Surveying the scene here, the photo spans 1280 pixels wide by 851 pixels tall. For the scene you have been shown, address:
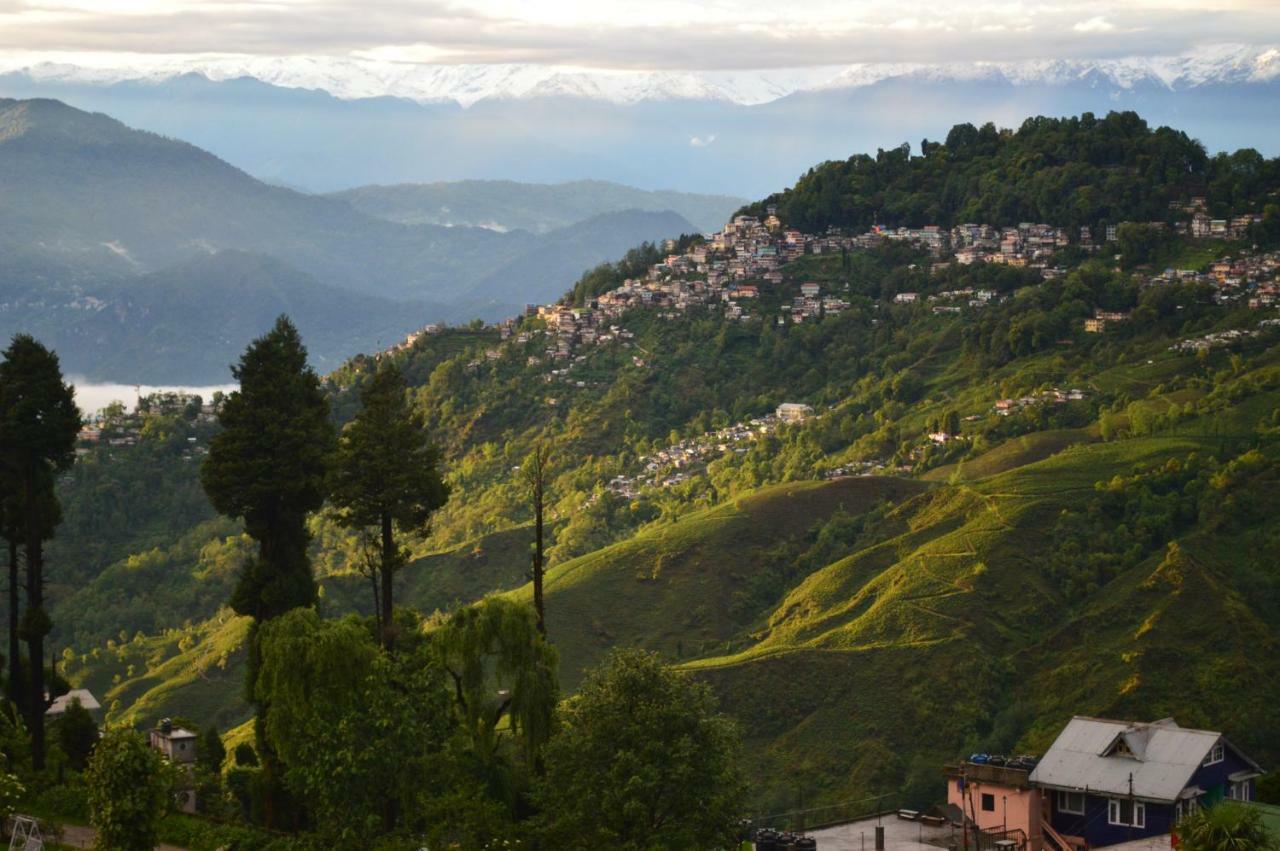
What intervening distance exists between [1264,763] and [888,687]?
13.2 m

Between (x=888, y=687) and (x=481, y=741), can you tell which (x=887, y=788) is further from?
(x=481, y=741)

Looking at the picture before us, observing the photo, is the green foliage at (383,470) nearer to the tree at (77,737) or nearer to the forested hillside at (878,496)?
the tree at (77,737)

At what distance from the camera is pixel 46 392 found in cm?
4369

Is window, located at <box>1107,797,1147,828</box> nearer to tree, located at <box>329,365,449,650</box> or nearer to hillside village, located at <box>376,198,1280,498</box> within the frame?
tree, located at <box>329,365,449,650</box>

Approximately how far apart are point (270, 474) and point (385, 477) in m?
2.84

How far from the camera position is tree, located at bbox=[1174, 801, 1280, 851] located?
102 feet

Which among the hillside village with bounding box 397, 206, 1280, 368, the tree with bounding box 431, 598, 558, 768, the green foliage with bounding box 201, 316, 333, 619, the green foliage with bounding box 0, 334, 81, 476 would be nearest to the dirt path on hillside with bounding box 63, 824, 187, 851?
the green foliage with bounding box 201, 316, 333, 619

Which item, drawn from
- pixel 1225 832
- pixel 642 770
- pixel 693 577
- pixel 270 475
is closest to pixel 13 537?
pixel 270 475

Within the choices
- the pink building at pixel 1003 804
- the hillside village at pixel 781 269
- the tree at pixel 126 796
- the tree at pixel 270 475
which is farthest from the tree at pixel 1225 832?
the hillside village at pixel 781 269

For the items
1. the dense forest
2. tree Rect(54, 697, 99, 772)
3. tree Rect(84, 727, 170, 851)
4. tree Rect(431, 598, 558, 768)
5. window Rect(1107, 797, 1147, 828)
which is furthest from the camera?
the dense forest

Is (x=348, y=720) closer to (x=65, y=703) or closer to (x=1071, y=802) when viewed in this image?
(x=1071, y=802)

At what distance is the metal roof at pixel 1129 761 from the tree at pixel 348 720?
12372mm

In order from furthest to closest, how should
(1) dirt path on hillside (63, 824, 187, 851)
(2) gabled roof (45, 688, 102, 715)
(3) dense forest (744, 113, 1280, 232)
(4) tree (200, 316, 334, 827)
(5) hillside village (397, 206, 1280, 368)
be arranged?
1. (3) dense forest (744, 113, 1280, 232)
2. (5) hillside village (397, 206, 1280, 368)
3. (2) gabled roof (45, 688, 102, 715)
4. (4) tree (200, 316, 334, 827)
5. (1) dirt path on hillside (63, 824, 187, 851)

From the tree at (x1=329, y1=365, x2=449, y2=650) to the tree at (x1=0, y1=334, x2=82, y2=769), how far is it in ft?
22.5
